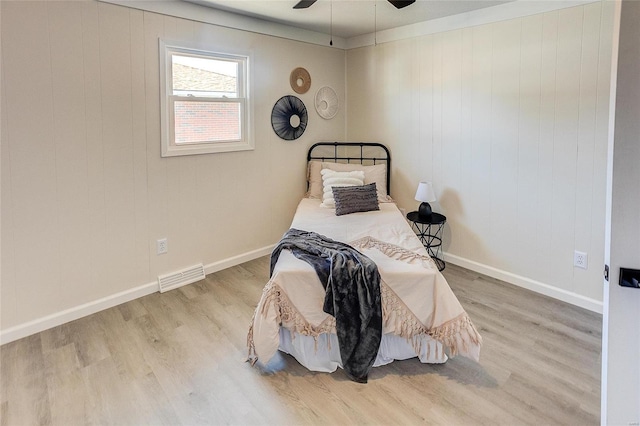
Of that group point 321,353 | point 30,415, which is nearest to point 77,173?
point 30,415

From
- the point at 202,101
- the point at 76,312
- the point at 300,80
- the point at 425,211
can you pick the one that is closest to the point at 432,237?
the point at 425,211

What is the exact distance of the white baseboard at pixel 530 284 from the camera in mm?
2994

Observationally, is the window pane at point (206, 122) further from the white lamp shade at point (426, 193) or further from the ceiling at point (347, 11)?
the white lamp shade at point (426, 193)

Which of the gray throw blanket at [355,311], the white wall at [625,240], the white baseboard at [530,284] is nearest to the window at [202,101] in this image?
the gray throw blanket at [355,311]

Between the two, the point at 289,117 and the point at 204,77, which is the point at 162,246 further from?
the point at 289,117

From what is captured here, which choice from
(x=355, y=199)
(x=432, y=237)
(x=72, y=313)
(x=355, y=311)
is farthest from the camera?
(x=432, y=237)

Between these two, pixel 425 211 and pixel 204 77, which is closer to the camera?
pixel 204 77

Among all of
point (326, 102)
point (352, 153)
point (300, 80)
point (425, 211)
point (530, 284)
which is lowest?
point (530, 284)

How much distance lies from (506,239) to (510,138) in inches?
35.4

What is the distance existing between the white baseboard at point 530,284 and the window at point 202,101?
244cm

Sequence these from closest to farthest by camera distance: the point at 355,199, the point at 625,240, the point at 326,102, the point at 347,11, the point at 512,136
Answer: the point at 625,240 → the point at 512,136 → the point at 347,11 → the point at 355,199 → the point at 326,102

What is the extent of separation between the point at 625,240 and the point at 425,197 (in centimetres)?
233

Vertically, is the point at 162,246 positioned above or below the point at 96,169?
below

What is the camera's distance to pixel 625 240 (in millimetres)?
1349
